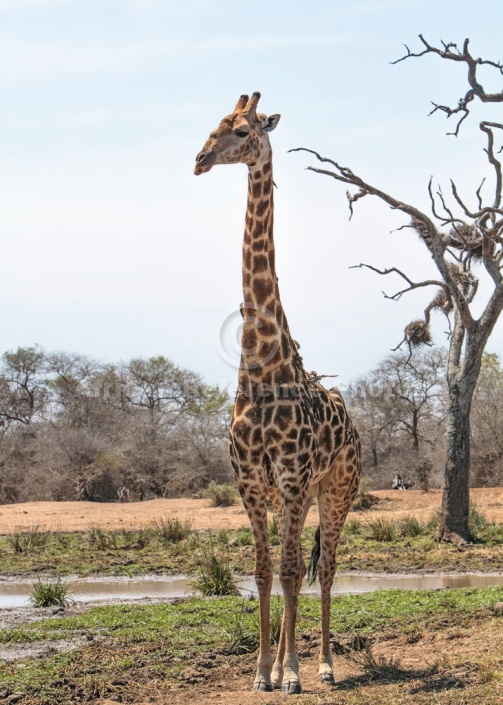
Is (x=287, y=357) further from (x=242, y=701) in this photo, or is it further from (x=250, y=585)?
(x=250, y=585)

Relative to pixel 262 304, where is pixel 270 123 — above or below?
above

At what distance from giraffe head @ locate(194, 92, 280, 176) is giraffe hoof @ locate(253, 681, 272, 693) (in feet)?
11.5

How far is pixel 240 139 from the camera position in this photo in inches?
283

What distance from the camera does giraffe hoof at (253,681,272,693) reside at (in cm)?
679

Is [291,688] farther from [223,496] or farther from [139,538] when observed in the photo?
[223,496]

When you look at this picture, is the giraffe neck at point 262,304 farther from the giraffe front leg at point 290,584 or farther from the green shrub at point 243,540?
the green shrub at point 243,540

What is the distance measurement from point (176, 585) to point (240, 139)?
7158 millimetres

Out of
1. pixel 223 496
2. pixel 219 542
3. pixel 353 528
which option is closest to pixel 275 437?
pixel 219 542

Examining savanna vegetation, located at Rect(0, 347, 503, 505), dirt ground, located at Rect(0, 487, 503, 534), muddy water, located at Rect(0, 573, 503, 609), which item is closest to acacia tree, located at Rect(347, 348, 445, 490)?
savanna vegetation, located at Rect(0, 347, 503, 505)

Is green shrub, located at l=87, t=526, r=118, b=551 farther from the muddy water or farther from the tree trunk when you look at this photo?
the tree trunk

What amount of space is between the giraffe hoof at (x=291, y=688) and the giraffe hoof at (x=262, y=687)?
9 cm

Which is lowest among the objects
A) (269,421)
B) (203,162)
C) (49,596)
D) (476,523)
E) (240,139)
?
(49,596)

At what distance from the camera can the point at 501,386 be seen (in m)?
33.5

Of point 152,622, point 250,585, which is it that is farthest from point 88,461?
point 152,622
